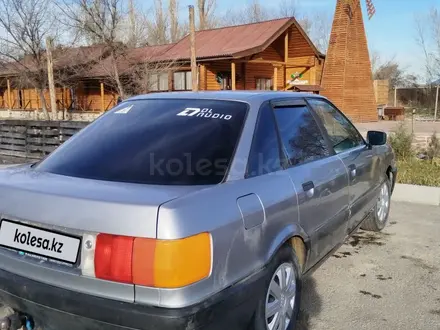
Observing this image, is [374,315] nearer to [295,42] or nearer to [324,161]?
[324,161]

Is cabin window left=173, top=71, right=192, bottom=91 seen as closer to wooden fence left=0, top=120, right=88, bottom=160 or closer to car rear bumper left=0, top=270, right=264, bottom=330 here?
wooden fence left=0, top=120, right=88, bottom=160

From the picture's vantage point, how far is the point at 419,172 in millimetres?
7789

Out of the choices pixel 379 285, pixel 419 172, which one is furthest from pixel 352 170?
pixel 419 172

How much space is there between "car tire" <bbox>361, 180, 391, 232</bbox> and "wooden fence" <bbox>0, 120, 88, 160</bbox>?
6.73 m

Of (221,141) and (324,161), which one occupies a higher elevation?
(221,141)

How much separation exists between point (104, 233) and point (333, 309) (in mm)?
2054

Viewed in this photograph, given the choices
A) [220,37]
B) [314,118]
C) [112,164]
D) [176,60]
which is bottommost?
[112,164]

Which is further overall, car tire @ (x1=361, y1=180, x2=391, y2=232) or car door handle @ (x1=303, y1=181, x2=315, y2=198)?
car tire @ (x1=361, y1=180, x2=391, y2=232)

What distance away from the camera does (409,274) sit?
3.84m

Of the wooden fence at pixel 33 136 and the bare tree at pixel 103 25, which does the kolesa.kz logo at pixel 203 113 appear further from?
the bare tree at pixel 103 25

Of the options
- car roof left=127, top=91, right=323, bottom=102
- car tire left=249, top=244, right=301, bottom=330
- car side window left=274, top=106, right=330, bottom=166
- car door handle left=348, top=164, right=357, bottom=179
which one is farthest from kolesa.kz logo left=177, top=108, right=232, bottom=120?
car door handle left=348, top=164, right=357, bottom=179

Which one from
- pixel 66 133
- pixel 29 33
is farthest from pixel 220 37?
pixel 66 133

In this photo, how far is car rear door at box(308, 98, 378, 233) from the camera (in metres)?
3.67

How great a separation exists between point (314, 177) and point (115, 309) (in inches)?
66.1
